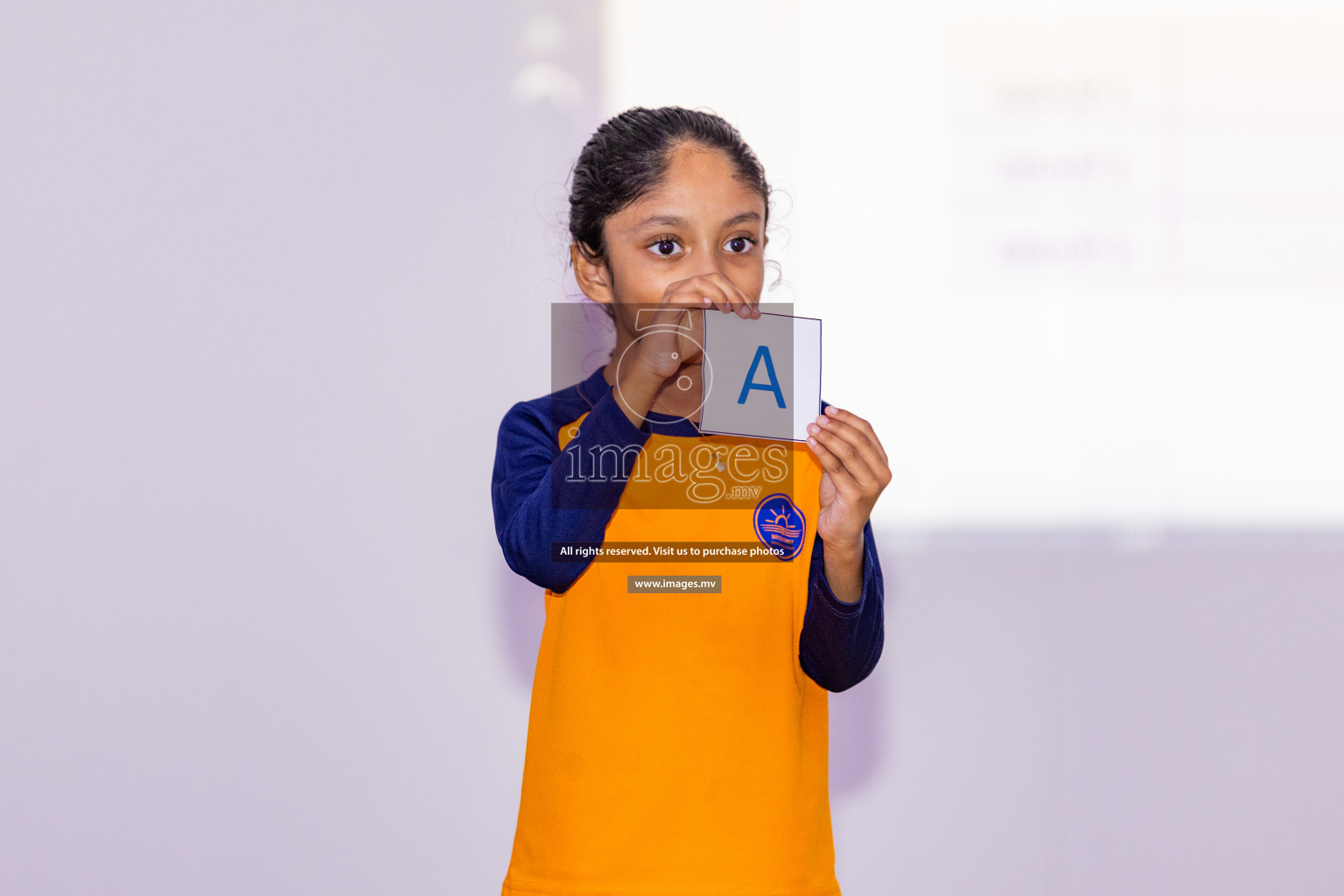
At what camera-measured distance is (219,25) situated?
1464 mm

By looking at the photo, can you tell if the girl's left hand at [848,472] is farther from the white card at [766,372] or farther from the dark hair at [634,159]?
the dark hair at [634,159]

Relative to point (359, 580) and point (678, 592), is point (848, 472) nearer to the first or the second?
point (678, 592)

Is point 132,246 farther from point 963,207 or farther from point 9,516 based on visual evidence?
point 963,207

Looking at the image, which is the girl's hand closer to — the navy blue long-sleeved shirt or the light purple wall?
the navy blue long-sleeved shirt

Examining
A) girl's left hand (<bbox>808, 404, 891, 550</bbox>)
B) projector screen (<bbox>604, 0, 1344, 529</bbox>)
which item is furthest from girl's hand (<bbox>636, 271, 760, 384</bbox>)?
projector screen (<bbox>604, 0, 1344, 529</bbox>)

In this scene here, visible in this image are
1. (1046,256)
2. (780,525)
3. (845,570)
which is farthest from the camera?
(1046,256)

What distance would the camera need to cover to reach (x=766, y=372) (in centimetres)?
88

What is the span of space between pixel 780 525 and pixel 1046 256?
749 mm

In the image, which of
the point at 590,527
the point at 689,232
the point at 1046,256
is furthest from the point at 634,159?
the point at 1046,256

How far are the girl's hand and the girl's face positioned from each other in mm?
26

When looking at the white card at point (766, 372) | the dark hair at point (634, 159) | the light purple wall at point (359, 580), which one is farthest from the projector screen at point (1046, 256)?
the white card at point (766, 372)

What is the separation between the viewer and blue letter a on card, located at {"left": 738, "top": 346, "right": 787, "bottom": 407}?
2.88ft

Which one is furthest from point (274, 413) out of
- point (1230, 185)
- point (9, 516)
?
point (1230, 185)

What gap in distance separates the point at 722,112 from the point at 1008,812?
40.9 inches
